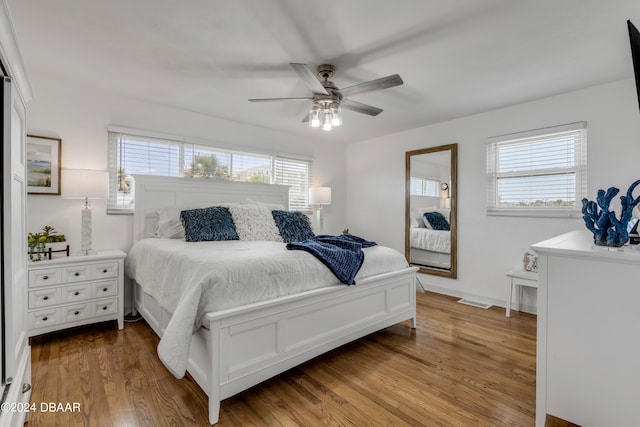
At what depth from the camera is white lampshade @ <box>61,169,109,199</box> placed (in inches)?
107

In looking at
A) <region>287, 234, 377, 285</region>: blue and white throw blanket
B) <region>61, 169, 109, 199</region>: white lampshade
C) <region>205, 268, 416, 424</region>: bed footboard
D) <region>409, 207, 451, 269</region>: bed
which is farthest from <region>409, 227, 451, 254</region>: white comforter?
<region>61, 169, 109, 199</region>: white lampshade

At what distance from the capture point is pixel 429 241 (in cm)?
437

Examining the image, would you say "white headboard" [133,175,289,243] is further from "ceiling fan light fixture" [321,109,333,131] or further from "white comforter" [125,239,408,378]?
"ceiling fan light fixture" [321,109,333,131]

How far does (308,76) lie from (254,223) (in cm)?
165

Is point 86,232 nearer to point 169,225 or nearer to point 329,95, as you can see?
point 169,225

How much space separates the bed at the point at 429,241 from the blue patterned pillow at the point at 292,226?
6.18ft

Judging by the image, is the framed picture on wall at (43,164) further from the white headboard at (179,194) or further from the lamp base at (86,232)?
the white headboard at (179,194)

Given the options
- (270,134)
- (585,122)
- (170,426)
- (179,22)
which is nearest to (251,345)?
(170,426)

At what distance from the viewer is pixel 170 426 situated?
1.58 m

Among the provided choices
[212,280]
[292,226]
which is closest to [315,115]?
[292,226]

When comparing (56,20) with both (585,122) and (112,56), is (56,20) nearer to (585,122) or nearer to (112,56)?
(112,56)

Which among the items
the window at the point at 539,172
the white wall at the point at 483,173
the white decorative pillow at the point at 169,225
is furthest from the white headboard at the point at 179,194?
the window at the point at 539,172

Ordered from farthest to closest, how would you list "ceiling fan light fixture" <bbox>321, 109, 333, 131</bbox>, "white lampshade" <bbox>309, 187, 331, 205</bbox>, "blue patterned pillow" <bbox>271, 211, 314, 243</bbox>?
"white lampshade" <bbox>309, 187, 331, 205</bbox> → "blue patterned pillow" <bbox>271, 211, 314, 243</bbox> → "ceiling fan light fixture" <bbox>321, 109, 333, 131</bbox>

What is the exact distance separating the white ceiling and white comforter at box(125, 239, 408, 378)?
153 cm
